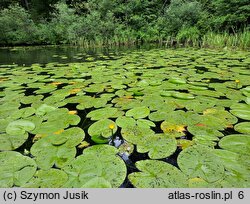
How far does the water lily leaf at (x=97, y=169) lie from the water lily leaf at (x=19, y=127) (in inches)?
19.1

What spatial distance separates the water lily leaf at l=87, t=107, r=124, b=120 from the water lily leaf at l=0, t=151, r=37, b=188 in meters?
0.56

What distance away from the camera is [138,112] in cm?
151

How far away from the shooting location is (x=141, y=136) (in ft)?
4.00

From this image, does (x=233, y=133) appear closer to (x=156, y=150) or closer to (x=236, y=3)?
(x=156, y=150)

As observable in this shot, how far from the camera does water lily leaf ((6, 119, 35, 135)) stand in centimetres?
129

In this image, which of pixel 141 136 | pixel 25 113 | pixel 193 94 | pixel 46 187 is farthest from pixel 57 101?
pixel 193 94

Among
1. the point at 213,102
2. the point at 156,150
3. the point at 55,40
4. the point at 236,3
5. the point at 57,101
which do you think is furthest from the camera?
the point at 55,40

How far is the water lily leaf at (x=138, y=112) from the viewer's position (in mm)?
1465

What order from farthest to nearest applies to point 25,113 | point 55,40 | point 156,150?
point 55,40 < point 25,113 < point 156,150

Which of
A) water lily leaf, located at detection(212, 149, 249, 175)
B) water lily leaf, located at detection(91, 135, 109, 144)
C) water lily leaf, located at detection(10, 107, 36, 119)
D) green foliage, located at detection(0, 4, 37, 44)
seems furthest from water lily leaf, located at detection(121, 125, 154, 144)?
green foliage, located at detection(0, 4, 37, 44)

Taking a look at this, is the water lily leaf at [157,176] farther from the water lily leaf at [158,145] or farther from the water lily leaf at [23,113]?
the water lily leaf at [23,113]

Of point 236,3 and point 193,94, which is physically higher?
point 236,3

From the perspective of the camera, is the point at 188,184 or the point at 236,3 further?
the point at 236,3
